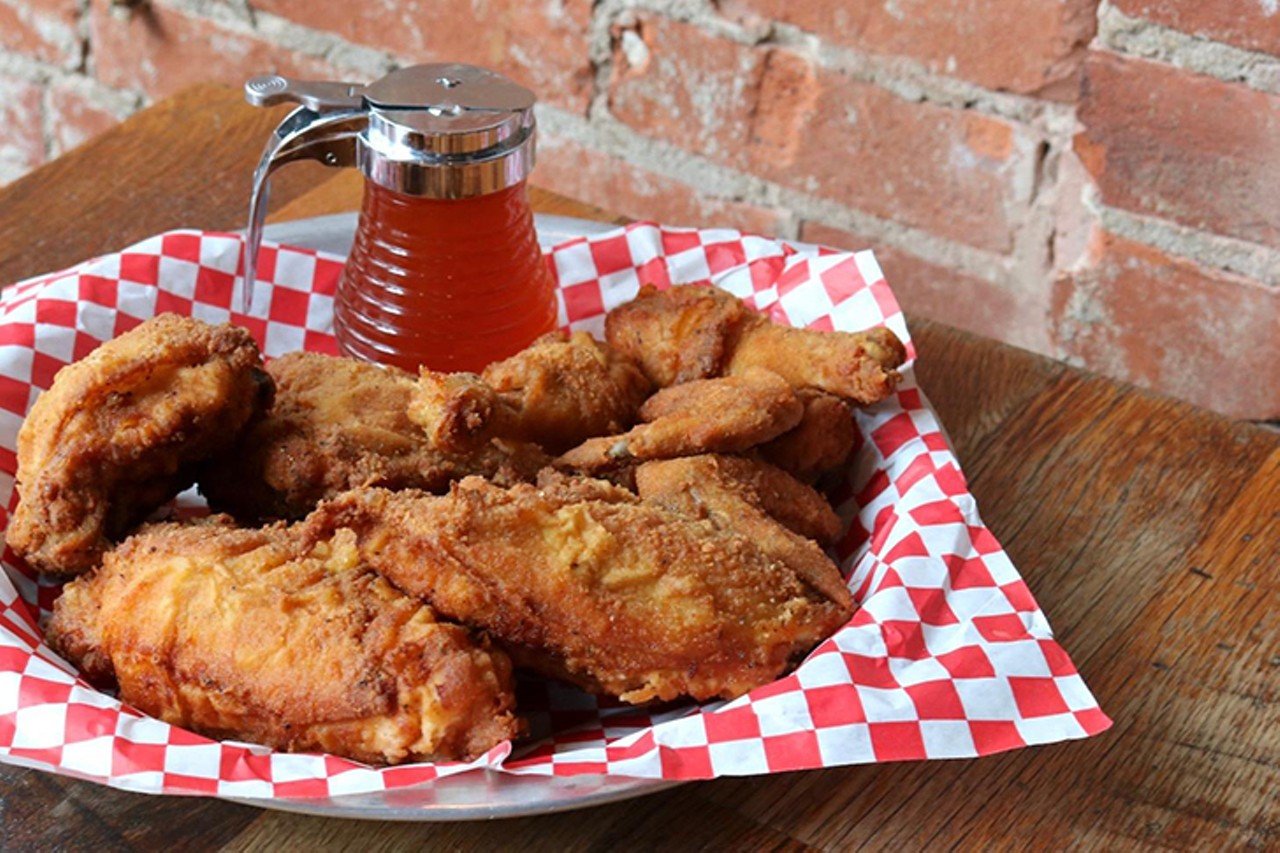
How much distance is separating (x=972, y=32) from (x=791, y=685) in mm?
1136

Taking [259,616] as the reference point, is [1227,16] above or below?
above

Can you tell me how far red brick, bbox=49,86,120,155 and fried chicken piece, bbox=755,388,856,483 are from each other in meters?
1.71

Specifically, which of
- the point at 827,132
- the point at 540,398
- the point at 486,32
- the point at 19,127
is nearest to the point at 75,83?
the point at 19,127

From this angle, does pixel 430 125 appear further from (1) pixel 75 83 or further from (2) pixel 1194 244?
(1) pixel 75 83

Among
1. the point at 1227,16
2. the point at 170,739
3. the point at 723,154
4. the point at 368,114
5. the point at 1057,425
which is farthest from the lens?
the point at 723,154

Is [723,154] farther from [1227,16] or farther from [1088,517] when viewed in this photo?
[1088,517]

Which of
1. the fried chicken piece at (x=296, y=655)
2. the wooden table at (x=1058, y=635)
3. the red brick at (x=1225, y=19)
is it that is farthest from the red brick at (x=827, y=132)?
the fried chicken piece at (x=296, y=655)

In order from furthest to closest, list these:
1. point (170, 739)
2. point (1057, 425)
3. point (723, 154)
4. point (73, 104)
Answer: point (73, 104)
point (723, 154)
point (1057, 425)
point (170, 739)

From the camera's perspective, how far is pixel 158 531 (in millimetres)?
999

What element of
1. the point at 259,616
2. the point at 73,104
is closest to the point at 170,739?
the point at 259,616

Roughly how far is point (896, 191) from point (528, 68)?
53 cm

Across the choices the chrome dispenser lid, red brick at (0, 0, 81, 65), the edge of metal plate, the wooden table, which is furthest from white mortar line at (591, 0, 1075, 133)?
the edge of metal plate

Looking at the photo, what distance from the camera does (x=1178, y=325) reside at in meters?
1.83

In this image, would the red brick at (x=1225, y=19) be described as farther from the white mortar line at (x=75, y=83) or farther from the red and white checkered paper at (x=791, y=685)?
the white mortar line at (x=75, y=83)
